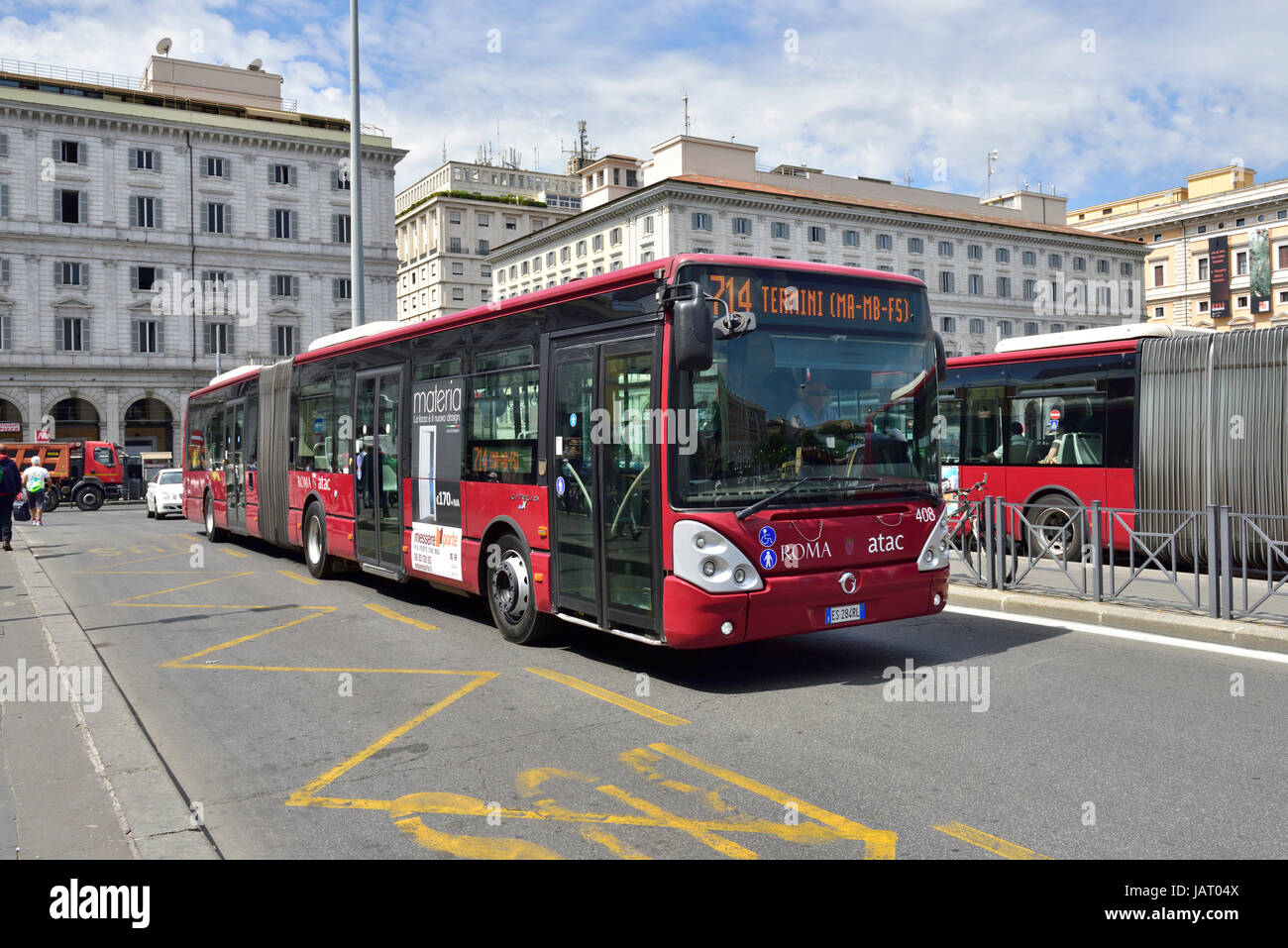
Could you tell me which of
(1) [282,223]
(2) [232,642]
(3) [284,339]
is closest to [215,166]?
(1) [282,223]

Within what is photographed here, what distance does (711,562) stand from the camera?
7359mm

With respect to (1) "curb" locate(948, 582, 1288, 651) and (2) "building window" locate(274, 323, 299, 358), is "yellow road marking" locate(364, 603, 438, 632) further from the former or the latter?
(2) "building window" locate(274, 323, 299, 358)

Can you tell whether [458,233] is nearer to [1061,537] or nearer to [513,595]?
[1061,537]

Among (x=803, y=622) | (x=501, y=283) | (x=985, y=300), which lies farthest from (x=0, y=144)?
(x=985, y=300)

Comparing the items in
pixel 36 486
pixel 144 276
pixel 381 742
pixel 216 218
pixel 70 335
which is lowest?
pixel 381 742

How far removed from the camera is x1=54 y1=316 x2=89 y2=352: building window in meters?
58.7

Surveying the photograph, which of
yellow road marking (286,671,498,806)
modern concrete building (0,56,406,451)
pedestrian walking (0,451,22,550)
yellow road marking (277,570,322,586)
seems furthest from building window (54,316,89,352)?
yellow road marking (286,671,498,806)

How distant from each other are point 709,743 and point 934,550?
296 cm

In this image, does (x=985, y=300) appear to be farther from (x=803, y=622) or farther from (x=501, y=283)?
(x=803, y=622)

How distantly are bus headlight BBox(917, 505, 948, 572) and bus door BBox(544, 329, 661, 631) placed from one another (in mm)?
2155

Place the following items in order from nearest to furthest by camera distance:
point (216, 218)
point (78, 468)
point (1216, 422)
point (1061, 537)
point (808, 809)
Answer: point (808, 809), point (1061, 537), point (1216, 422), point (78, 468), point (216, 218)

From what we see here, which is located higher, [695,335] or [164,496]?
[695,335]

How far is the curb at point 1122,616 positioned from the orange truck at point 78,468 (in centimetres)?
3630
